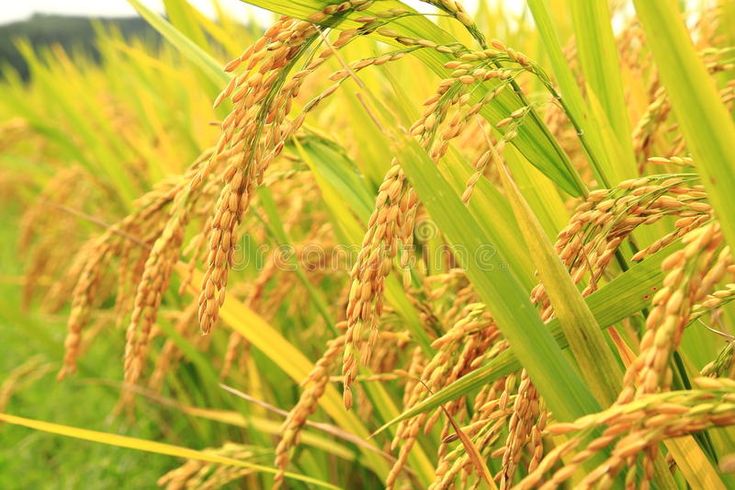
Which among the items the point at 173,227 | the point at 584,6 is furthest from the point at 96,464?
the point at 584,6

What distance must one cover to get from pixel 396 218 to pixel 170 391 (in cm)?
264

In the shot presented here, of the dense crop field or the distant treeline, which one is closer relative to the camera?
the dense crop field

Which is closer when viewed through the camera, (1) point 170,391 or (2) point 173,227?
(2) point 173,227

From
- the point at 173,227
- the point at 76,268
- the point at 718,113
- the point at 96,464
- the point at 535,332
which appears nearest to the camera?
the point at 718,113

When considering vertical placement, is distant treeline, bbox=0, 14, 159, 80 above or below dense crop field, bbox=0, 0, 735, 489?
above

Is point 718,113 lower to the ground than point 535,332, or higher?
higher

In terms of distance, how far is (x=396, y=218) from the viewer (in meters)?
0.75

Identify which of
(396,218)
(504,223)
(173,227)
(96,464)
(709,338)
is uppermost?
(173,227)

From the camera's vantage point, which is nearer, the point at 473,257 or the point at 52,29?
the point at 473,257

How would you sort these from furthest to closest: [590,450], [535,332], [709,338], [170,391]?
1. [170,391]
2. [709,338]
3. [535,332]
4. [590,450]

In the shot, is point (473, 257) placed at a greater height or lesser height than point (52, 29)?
lesser

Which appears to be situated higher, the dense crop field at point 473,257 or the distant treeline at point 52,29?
the distant treeline at point 52,29

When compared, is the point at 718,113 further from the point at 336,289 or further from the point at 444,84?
the point at 336,289

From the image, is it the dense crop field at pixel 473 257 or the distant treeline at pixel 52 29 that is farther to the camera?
the distant treeline at pixel 52 29
